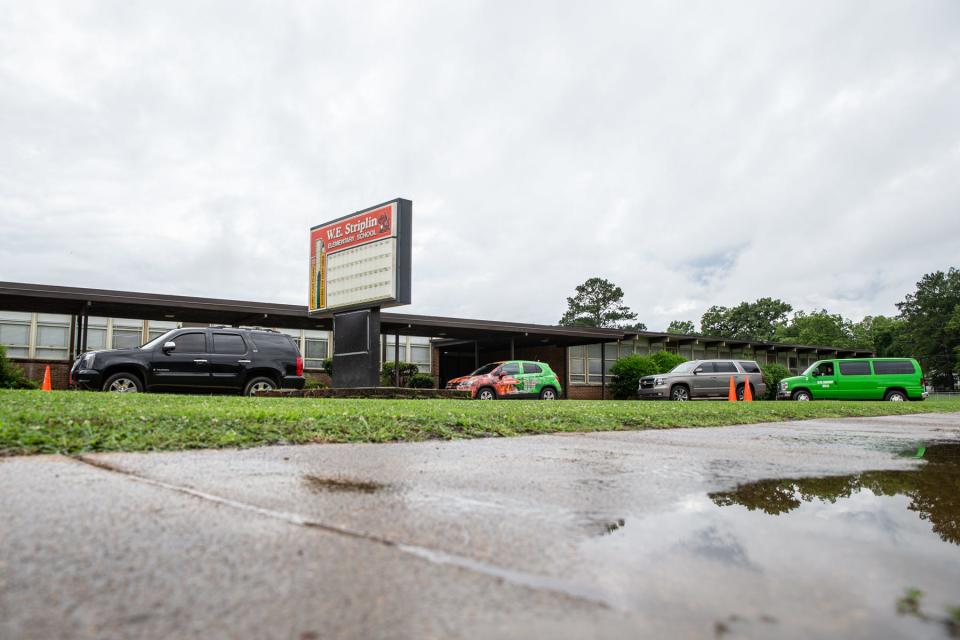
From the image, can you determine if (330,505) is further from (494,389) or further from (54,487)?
(494,389)

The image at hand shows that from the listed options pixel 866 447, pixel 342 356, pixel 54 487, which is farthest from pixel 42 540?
pixel 342 356

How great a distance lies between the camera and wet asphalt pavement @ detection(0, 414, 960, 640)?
1488 mm

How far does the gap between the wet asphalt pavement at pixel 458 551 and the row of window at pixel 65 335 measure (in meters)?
24.0

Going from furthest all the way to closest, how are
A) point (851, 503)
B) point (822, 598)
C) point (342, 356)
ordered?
point (342, 356)
point (851, 503)
point (822, 598)

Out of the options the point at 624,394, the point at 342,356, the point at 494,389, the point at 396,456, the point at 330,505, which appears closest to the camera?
the point at 330,505

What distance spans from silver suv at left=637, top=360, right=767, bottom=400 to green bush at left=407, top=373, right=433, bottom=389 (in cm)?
1042

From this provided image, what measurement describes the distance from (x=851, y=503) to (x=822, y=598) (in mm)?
1580

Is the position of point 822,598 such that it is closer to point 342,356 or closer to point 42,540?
point 42,540

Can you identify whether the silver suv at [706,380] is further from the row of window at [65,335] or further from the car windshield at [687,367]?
the row of window at [65,335]

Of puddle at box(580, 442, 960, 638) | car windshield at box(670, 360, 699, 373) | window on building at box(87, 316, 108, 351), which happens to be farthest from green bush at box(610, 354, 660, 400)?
puddle at box(580, 442, 960, 638)

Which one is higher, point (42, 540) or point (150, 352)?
point (150, 352)

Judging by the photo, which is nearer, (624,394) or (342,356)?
(342,356)

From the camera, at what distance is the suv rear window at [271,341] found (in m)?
14.6

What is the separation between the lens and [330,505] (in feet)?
8.59
